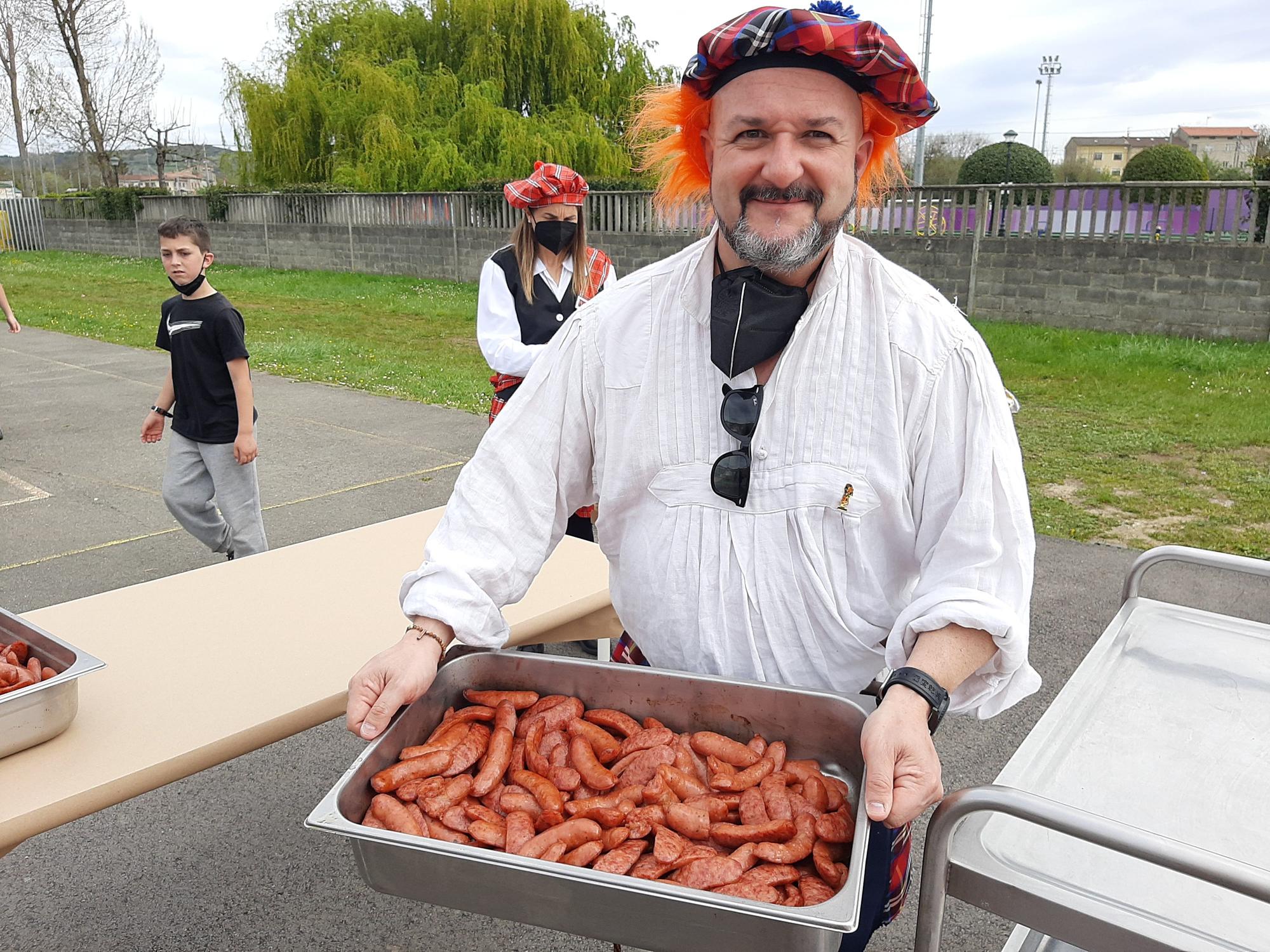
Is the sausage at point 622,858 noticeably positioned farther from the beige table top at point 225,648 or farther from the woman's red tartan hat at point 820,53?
the woman's red tartan hat at point 820,53

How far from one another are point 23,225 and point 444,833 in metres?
37.4

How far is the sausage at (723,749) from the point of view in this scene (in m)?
1.50

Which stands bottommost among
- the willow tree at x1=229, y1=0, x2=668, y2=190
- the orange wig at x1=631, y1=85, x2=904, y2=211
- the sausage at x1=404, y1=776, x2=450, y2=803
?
the sausage at x1=404, y1=776, x2=450, y2=803

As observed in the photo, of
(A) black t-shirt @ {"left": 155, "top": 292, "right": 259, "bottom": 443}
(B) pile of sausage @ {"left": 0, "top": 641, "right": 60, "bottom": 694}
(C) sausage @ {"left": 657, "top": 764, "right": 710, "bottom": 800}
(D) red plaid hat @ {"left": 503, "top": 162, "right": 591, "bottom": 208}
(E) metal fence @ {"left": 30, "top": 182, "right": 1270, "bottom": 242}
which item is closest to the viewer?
(C) sausage @ {"left": 657, "top": 764, "right": 710, "bottom": 800}

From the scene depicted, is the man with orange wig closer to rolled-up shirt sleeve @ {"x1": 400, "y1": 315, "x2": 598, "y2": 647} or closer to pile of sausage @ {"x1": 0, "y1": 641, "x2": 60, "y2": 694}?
rolled-up shirt sleeve @ {"x1": 400, "y1": 315, "x2": 598, "y2": 647}

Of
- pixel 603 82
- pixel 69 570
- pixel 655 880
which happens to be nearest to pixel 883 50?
pixel 655 880

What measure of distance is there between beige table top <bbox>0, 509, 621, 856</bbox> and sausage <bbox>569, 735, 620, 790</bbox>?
727mm

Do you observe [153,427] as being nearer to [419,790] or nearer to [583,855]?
[419,790]

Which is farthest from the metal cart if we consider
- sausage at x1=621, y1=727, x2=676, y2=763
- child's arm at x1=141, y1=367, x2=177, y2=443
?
child's arm at x1=141, y1=367, x2=177, y2=443

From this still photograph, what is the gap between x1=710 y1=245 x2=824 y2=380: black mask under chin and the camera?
159 cm

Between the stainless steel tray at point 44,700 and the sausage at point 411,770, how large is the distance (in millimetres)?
712

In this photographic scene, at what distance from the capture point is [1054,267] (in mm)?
12258

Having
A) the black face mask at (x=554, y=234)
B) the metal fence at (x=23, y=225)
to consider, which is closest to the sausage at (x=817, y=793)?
the black face mask at (x=554, y=234)

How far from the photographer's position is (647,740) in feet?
5.07
